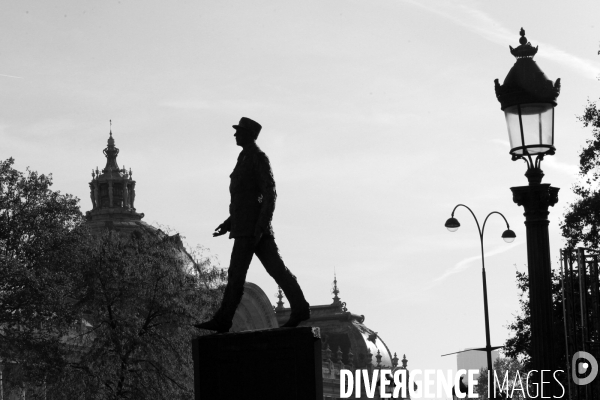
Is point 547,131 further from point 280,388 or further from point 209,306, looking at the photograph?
point 209,306

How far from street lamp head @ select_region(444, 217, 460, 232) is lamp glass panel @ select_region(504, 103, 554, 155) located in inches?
1022

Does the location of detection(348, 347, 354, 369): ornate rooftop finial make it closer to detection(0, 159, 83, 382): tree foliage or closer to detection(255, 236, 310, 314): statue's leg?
detection(0, 159, 83, 382): tree foliage

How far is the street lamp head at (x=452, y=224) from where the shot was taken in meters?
38.7

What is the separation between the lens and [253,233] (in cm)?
1759

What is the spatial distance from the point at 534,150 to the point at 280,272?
587 cm

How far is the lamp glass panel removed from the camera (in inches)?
497

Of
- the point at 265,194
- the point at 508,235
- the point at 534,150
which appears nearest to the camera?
the point at 534,150

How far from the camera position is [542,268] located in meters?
12.4

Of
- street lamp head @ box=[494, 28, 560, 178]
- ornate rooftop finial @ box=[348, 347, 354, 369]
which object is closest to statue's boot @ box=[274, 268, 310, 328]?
street lamp head @ box=[494, 28, 560, 178]

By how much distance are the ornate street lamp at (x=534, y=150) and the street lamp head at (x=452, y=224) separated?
84.7 feet

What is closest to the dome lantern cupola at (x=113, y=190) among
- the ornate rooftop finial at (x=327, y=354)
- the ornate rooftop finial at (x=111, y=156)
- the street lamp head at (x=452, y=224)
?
the ornate rooftop finial at (x=111, y=156)

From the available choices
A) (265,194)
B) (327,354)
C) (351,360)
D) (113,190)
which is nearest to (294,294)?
(265,194)

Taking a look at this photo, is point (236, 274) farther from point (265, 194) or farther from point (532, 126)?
point (532, 126)

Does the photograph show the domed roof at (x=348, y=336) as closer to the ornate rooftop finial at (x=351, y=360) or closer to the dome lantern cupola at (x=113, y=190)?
the ornate rooftop finial at (x=351, y=360)
